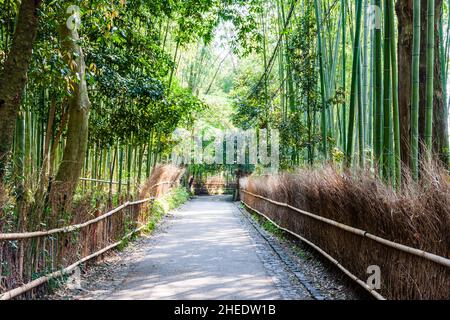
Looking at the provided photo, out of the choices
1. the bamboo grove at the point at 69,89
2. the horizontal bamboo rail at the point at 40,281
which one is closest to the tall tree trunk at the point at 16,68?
the bamboo grove at the point at 69,89

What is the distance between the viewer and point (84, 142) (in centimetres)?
567

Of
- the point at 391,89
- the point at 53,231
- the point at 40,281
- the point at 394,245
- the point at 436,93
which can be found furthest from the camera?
the point at 391,89

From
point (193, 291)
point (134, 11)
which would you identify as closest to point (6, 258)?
point (193, 291)

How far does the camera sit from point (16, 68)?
3645 millimetres

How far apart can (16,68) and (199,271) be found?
3.06 m

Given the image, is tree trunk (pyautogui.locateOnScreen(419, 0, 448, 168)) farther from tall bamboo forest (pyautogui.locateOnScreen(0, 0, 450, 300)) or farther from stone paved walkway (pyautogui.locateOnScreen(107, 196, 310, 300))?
stone paved walkway (pyautogui.locateOnScreen(107, 196, 310, 300))

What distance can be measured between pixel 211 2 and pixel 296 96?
10.8 feet

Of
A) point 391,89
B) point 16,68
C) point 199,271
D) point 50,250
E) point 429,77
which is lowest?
point 199,271

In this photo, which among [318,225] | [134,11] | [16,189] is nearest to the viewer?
[16,189]

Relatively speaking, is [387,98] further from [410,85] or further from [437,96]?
[437,96]

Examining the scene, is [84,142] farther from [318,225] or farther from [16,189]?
[318,225]

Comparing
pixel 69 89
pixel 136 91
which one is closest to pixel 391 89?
pixel 136 91

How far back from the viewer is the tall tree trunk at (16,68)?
3.63m

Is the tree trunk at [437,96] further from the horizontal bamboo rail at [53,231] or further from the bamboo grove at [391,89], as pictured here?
the horizontal bamboo rail at [53,231]
